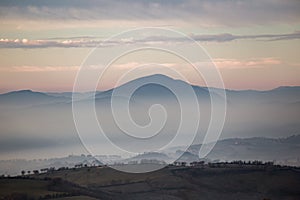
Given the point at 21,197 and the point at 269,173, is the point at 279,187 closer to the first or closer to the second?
the point at 269,173

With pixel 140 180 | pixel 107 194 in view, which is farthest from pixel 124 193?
pixel 140 180

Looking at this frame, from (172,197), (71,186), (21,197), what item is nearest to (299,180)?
(172,197)

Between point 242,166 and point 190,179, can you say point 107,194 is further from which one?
point 242,166

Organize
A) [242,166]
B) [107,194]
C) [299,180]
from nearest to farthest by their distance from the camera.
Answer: [107,194] < [299,180] < [242,166]

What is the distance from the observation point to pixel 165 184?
103188mm

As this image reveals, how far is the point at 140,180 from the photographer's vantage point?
10662 cm

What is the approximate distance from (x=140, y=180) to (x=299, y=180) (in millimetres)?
26411

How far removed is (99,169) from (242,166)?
26.2 metres

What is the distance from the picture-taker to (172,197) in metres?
97.1

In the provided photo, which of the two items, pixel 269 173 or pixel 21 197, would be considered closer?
pixel 21 197

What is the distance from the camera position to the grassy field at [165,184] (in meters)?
93.1

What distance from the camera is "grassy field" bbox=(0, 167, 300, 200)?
9306 cm

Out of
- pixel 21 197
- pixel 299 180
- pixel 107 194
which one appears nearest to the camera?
pixel 21 197

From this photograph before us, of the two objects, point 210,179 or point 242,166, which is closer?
point 210,179
